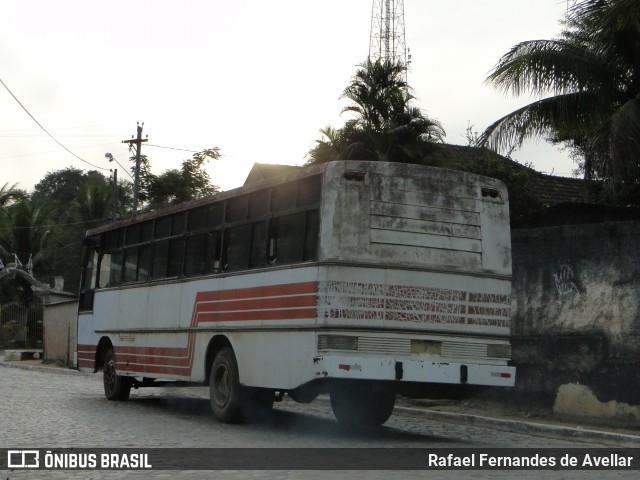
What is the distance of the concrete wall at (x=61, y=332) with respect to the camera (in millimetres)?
31844

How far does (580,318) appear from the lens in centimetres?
1355

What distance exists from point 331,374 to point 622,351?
14.9ft

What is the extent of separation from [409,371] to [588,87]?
34.9 feet

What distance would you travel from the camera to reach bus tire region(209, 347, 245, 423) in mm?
12500

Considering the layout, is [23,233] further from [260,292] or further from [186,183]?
[260,292]

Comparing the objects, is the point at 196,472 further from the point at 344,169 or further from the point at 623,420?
the point at 623,420

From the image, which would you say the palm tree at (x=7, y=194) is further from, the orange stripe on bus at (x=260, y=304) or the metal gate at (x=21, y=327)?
the orange stripe on bus at (x=260, y=304)

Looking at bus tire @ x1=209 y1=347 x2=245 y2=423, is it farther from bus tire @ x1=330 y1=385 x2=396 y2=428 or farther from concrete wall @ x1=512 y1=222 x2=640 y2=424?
concrete wall @ x1=512 y1=222 x2=640 y2=424

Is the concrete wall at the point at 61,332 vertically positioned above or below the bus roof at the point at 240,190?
below

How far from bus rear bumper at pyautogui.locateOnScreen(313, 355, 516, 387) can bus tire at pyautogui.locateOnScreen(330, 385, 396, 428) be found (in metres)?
1.93

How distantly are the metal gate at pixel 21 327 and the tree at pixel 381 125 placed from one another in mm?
21865

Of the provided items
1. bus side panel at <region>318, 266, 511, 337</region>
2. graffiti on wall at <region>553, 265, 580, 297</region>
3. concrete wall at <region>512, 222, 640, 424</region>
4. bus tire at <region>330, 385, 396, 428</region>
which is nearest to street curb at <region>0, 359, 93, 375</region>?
bus tire at <region>330, 385, 396, 428</region>
